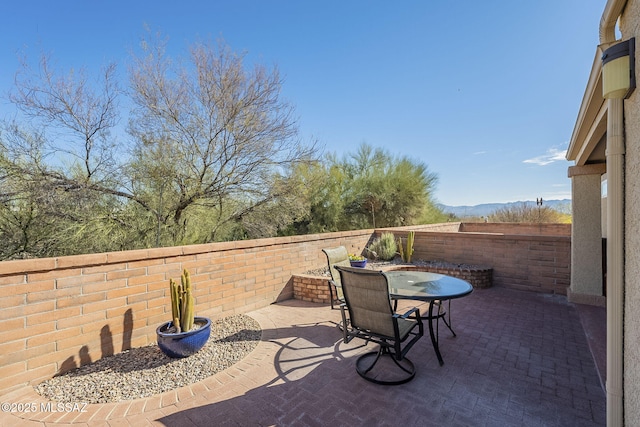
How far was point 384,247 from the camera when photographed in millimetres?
7812

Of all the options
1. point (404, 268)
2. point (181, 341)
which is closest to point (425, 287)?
point (181, 341)

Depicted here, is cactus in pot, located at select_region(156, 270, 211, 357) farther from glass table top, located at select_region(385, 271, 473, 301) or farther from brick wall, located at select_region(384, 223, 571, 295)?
brick wall, located at select_region(384, 223, 571, 295)

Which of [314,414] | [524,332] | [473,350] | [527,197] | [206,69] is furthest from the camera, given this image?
[527,197]

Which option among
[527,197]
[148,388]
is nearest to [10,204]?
[148,388]

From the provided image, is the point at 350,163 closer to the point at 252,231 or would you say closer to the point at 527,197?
the point at 252,231

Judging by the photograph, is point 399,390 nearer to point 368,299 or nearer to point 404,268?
point 368,299

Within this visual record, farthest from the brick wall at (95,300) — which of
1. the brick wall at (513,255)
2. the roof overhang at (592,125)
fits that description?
the brick wall at (513,255)

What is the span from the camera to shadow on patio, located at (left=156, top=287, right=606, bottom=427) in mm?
2297

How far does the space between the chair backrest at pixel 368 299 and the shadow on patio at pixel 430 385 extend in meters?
0.57

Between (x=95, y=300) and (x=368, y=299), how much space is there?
317cm

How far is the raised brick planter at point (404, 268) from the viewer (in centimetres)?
546

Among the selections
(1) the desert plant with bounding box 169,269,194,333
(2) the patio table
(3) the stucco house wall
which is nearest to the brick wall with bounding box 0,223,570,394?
(1) the desert plant with bounding box 169,269,194,333

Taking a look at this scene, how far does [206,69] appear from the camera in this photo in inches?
260

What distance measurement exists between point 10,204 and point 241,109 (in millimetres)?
5012
